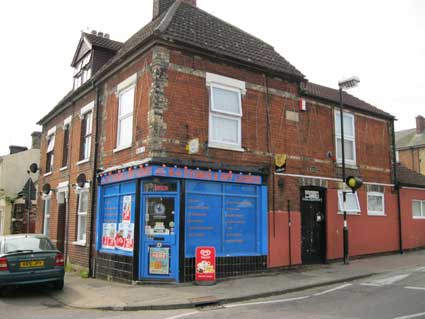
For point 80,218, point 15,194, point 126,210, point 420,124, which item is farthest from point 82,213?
point 420,124

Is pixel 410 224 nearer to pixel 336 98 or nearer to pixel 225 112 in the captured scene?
pixel 336 98

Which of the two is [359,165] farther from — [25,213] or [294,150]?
[25,213]

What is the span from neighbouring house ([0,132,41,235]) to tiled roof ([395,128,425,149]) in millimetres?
31071

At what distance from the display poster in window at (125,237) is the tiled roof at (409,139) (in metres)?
31.2

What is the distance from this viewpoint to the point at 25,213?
26016 millimetres

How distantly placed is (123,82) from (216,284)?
6.97m

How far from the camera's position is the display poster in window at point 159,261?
1109 centimetres

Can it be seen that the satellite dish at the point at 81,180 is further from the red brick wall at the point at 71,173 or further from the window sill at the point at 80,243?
the window sill at the point at 80,243

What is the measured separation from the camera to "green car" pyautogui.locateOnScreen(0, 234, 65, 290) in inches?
397

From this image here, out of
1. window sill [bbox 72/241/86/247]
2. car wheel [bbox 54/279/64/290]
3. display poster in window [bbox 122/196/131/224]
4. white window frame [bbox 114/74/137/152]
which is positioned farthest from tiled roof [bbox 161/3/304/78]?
window sill [bbox 72/241/86/247]

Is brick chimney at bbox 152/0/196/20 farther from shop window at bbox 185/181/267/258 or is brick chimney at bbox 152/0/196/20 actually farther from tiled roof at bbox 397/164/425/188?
tiled roof at bbox 397/164/425/188

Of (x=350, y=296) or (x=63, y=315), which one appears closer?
(x=63, y=315)

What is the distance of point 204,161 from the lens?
39.1ft

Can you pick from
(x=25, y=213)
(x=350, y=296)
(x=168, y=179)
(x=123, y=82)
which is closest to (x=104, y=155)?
(x=123, y=82)
